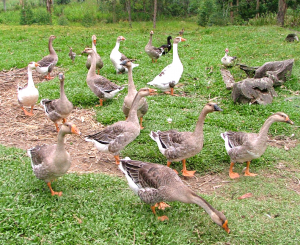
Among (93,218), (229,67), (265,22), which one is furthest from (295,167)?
(265,22)

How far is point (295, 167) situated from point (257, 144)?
3.74ft

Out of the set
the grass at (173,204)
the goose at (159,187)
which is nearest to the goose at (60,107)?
the grass at (173,204)

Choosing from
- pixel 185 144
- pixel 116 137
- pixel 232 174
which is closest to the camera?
pixel 185 144

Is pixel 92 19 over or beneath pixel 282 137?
over

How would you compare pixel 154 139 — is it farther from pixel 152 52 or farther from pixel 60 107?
pixel 152 52

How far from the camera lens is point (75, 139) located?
675 cm

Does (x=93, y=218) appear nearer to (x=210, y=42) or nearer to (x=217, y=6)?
(x=210, y=42)

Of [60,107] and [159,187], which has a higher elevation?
[60,107]

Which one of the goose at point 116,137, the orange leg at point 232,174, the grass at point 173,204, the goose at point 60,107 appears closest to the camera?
the grass at point 173,204

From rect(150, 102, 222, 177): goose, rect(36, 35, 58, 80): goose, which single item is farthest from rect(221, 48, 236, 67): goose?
rect(150, 102, 222, 177): goose

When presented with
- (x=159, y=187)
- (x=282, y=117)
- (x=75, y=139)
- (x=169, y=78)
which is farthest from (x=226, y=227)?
(x=169, y=78)

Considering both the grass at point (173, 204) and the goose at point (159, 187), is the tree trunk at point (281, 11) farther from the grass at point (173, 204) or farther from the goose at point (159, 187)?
the goose at point (159, 187)

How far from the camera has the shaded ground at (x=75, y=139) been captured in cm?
543

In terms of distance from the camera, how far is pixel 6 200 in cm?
416
